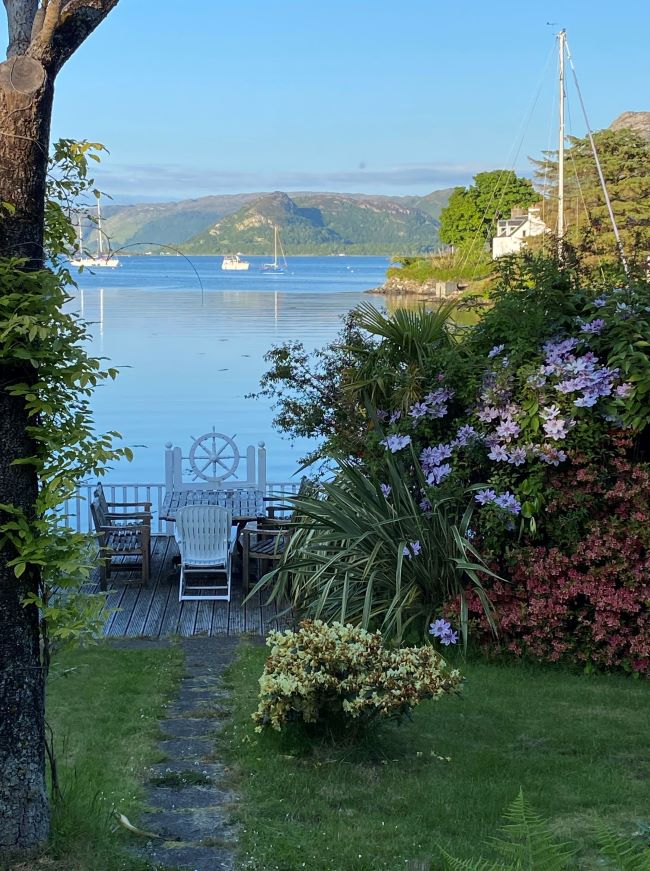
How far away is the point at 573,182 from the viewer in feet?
167

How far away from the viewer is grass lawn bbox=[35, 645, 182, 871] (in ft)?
12.2

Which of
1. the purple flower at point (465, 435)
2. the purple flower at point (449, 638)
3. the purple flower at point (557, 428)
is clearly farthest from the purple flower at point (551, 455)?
the purple flower at point (449, 638)

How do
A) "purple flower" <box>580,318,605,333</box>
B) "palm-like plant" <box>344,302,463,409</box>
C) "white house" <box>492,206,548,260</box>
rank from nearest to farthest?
1. "purple flower" <box>580,318,605,333</box>
2. "palm-like plant" <box>344,302,463,409</box>
3. "white house" <box>492,206,548,260</box>

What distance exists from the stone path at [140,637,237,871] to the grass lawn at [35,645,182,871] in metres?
0.10

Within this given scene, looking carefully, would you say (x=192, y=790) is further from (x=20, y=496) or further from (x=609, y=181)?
(x=609, y=181)

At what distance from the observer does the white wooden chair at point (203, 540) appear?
31.4 feet

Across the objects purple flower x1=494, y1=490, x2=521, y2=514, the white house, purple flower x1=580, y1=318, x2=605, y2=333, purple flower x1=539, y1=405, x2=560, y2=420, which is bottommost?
purple flower x1=494, y1=490, x2=521, y2=514

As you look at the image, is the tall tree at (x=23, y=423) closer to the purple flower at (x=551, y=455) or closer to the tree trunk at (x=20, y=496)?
the tree trunk at (x=20, y=496)

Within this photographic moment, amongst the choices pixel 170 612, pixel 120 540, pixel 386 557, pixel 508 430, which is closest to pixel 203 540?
pixel 170 612

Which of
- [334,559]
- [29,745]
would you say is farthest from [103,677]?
[29,745]

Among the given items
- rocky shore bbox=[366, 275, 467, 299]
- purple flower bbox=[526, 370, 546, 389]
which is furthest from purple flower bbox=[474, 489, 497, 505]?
rocky shore bbox=[366, 275, 467, 299]

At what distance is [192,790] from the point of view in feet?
15.8

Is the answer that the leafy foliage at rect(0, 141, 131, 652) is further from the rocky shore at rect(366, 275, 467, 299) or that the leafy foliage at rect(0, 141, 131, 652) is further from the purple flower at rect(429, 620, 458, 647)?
the rocky shore at rect(366, 275, 467, 299)

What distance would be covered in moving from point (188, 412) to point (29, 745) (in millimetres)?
22633
